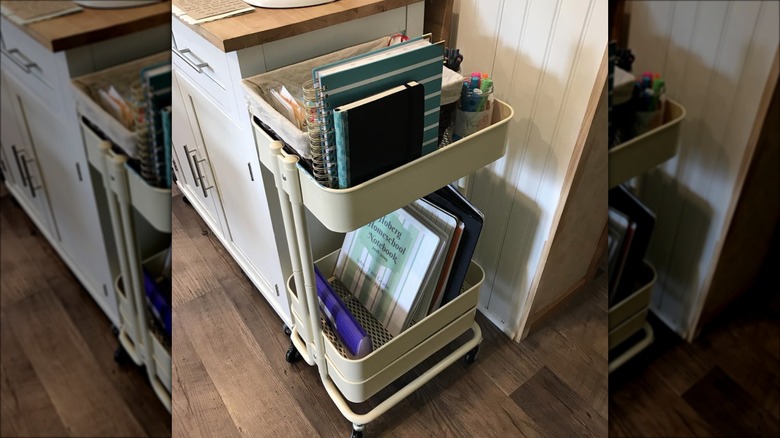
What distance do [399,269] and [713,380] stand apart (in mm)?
461

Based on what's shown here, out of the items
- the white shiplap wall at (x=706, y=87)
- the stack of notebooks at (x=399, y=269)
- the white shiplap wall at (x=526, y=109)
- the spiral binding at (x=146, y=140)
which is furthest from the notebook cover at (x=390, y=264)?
the spiral binding at (x=146, y=140)

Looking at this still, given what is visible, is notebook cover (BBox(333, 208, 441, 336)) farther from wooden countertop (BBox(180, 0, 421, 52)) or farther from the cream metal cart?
wooden countertop (BBox(180, 0, 421, 52))

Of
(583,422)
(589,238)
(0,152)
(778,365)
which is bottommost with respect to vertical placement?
(778,365)

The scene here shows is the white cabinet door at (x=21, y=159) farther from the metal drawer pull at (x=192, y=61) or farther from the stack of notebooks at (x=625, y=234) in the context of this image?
the stack of notebooks at (x=625, y=234)

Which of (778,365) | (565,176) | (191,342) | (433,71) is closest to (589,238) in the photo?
(565,176)

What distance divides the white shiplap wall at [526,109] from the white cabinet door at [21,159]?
0.32 metres

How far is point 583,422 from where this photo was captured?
41 centimetres

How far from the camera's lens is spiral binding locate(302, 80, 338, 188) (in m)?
0.50

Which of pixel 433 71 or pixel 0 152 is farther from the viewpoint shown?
pixel 433 71

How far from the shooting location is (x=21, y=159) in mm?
258

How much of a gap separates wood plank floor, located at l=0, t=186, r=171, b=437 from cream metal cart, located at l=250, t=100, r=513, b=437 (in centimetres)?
17

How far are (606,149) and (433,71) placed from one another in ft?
0.58

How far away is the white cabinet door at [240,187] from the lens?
16.8 inches

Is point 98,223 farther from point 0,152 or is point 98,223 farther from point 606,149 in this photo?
point 606,149
